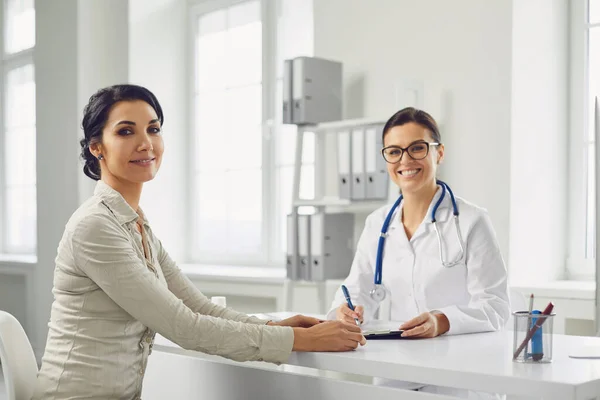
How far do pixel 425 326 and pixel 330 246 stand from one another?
183 centimetres

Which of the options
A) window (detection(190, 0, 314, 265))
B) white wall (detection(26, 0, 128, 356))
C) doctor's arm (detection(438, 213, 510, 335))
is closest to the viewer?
doctor's arm (detection(438, 213, 510, 335))

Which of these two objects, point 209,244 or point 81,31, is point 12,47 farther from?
point 209,244

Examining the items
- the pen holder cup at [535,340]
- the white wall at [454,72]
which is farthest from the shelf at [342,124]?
the pen holder cup at [535,340]

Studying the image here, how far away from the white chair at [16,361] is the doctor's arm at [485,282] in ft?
3.61

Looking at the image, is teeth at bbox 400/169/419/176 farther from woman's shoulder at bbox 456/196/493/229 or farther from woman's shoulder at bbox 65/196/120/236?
woman's shoulder at bbox 65/196/120/236

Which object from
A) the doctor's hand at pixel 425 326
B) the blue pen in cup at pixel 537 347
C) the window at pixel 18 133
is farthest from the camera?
the window at pixel 18 133

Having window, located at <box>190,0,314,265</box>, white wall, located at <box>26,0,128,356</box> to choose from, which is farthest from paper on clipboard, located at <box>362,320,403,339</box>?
white wall, located at <box>26,0,128,356</box>

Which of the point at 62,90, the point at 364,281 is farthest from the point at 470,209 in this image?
the point at 62,90

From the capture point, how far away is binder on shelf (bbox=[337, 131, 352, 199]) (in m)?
3.65

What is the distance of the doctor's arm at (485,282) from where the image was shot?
2125 mm

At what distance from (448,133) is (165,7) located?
8.95 ft

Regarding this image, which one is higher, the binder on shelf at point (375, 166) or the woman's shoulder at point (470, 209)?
the binder on shelf at point (375, 166)

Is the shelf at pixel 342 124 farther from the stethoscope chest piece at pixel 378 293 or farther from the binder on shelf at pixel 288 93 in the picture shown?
the stethoscope chest piece at pixel 378 293

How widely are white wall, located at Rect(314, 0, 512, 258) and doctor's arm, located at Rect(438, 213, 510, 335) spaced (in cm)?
113
